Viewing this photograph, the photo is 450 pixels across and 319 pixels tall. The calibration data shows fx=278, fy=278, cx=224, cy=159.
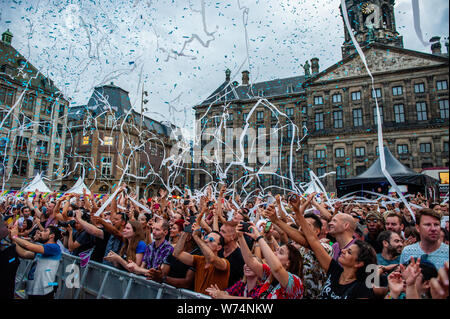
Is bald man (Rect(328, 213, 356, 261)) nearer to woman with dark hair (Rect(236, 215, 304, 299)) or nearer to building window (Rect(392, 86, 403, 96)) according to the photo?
woman with dark hair (Rect(236, 215, 304, 299))

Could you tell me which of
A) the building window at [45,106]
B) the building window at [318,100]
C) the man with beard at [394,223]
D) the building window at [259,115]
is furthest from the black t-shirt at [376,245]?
the building window at [259,115]

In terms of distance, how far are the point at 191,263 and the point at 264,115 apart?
144 ft

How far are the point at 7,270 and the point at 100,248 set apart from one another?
1.51m

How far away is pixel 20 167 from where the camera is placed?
29734mm

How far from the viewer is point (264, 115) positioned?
45.8 metres

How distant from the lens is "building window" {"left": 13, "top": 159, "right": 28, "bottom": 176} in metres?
29.4

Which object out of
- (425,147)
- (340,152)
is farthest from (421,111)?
(340,152)

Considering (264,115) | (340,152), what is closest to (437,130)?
(340,152)

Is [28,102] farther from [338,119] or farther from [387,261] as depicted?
[338,119]

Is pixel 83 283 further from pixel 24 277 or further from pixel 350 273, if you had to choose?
pixel 350 273

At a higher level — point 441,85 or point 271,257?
point 441,85

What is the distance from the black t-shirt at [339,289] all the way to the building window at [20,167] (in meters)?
34.7

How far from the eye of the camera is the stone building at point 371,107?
3341 cm

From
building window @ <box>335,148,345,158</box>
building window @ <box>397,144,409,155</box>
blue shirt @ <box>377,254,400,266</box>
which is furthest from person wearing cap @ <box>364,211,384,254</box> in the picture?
building window @ <box>397,144,409,155</box>
